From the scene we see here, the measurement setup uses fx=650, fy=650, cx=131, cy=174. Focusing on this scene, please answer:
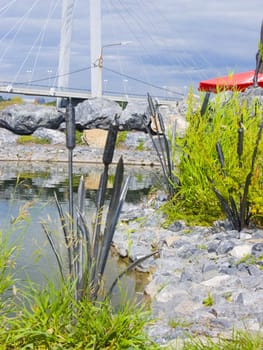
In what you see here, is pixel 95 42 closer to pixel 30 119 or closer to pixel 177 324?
pixel 30 119

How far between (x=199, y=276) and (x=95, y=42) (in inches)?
716

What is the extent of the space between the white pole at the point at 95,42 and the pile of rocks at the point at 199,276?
15.7 m

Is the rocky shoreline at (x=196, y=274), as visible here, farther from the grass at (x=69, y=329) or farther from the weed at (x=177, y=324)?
the grass at (x=69, y=329)

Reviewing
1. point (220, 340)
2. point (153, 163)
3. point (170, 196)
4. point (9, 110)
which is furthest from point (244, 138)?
point (9, 110)

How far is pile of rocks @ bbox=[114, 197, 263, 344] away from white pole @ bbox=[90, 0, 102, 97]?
51.6ft

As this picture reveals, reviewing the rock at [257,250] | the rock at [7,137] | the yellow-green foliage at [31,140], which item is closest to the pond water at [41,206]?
the rock at [257,250]

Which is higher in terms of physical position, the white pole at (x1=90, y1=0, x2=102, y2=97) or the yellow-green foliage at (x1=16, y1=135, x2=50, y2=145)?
the white pole at (x1=90, y1=0, x2=102, y2=97)

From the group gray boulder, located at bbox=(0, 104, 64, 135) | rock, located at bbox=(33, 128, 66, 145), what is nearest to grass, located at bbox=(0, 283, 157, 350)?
rock, located at bbox=(33, 128, 66, 145)

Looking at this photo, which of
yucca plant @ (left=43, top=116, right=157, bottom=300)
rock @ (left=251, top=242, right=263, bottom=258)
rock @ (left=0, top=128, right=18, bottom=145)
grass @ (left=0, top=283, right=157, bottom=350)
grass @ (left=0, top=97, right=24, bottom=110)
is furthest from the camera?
grass @ (left=0, top=97, right=24, bottom=110)

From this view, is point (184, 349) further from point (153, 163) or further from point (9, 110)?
point (9, 110)

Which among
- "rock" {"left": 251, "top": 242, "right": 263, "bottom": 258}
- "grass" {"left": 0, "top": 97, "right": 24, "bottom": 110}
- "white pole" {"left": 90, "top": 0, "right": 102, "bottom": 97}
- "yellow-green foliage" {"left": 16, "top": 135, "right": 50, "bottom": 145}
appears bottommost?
"rock" {"left": 251, "top": 242, "right": 263, "bottom": 258}

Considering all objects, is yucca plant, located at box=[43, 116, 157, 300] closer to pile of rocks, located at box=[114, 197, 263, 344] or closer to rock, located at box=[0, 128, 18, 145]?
pile of rocks, located at box=[114, 197, 263, 344]

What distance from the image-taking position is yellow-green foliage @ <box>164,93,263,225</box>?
487 centimetres

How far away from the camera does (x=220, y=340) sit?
8.71 ft
